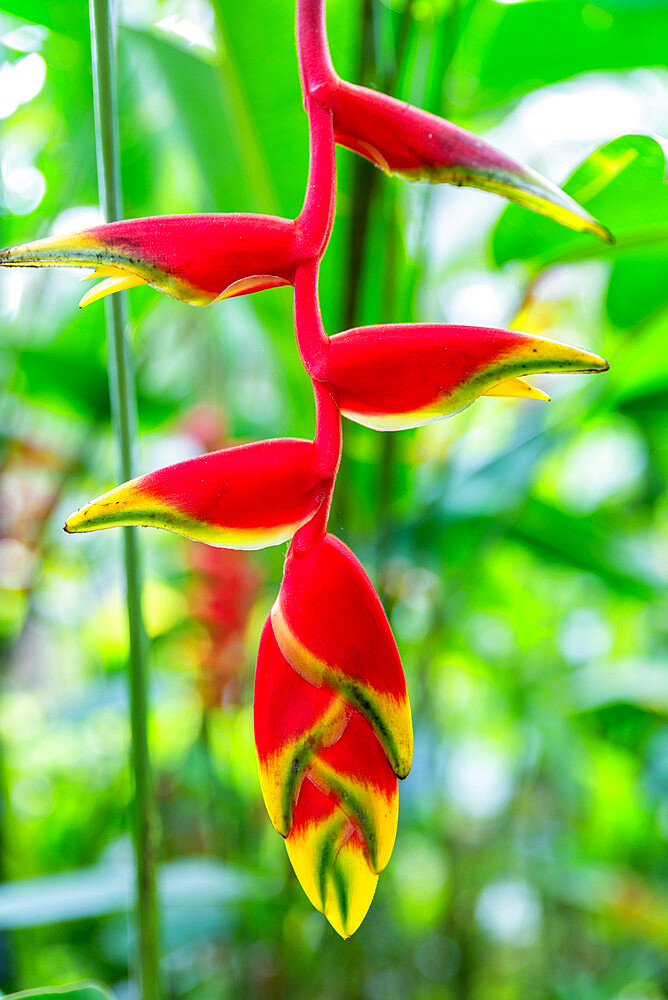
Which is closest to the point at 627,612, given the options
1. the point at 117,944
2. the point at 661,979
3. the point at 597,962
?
the point at 661,979

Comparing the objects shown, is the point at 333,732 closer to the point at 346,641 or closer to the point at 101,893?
the point at 346,641

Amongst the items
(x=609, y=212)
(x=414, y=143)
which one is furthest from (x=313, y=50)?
(x=609, y=212)

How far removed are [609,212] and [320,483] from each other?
0.32 m

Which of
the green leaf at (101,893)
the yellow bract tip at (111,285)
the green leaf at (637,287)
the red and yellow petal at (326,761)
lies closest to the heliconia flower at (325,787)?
the red and yellow petal at (326,761)

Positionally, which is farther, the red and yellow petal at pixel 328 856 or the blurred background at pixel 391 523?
the blurred background at pixel 391 523

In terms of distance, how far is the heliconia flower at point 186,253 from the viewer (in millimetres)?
204

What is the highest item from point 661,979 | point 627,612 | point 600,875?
point 627,612

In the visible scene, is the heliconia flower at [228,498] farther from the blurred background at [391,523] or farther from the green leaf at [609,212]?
the green leaf at [609,212]

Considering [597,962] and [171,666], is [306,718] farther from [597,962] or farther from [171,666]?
[597,962]

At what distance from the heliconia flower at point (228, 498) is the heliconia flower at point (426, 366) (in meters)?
0.02

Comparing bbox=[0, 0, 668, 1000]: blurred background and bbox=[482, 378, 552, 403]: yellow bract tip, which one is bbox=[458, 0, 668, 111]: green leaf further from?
bbox=[482, 378, 552, 403]: yellow bract tip

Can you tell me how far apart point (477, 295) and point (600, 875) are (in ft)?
2.88

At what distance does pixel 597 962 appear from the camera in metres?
1.56

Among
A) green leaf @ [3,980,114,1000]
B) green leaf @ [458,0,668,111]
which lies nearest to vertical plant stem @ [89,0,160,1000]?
green leaf @ [3,980,114,1000]
